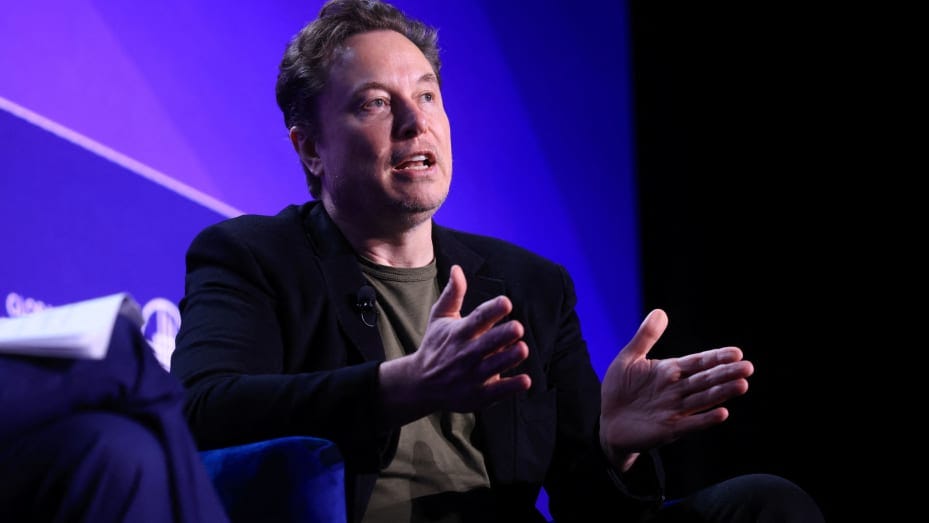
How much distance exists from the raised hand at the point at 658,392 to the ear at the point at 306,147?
0.77m

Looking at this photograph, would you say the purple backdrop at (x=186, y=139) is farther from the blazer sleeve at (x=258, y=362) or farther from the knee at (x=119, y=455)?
the knee at (x=119, y=455)

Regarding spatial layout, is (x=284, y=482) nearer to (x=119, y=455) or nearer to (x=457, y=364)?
(x=457, y=364)

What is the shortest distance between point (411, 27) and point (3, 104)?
0.79m

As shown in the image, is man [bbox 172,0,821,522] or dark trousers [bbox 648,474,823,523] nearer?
man [bbox 172,0,821,522]

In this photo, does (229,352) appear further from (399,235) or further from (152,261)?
(152,261)

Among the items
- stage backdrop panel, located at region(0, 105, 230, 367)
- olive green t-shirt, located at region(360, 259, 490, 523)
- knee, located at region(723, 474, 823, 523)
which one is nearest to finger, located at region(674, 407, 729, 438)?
knee, located at region(723, 474, 823, 523)

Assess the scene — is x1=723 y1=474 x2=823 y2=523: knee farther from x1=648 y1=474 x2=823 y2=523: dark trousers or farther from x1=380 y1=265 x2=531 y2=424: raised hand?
x1=380 y1=265 x2=531 y2=424: raised hand

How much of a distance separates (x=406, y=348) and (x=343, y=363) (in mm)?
134

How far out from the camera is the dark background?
3.10 metres

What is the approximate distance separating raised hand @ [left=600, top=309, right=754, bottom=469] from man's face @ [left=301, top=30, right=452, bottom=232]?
0.49m

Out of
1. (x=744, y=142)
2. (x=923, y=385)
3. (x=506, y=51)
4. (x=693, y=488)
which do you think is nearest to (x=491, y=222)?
(x=506, y=51)

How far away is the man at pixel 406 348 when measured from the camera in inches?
50.9

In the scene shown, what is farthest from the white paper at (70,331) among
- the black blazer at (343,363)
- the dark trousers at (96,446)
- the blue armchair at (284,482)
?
the black blazer at (343,363)

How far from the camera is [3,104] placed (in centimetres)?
176
